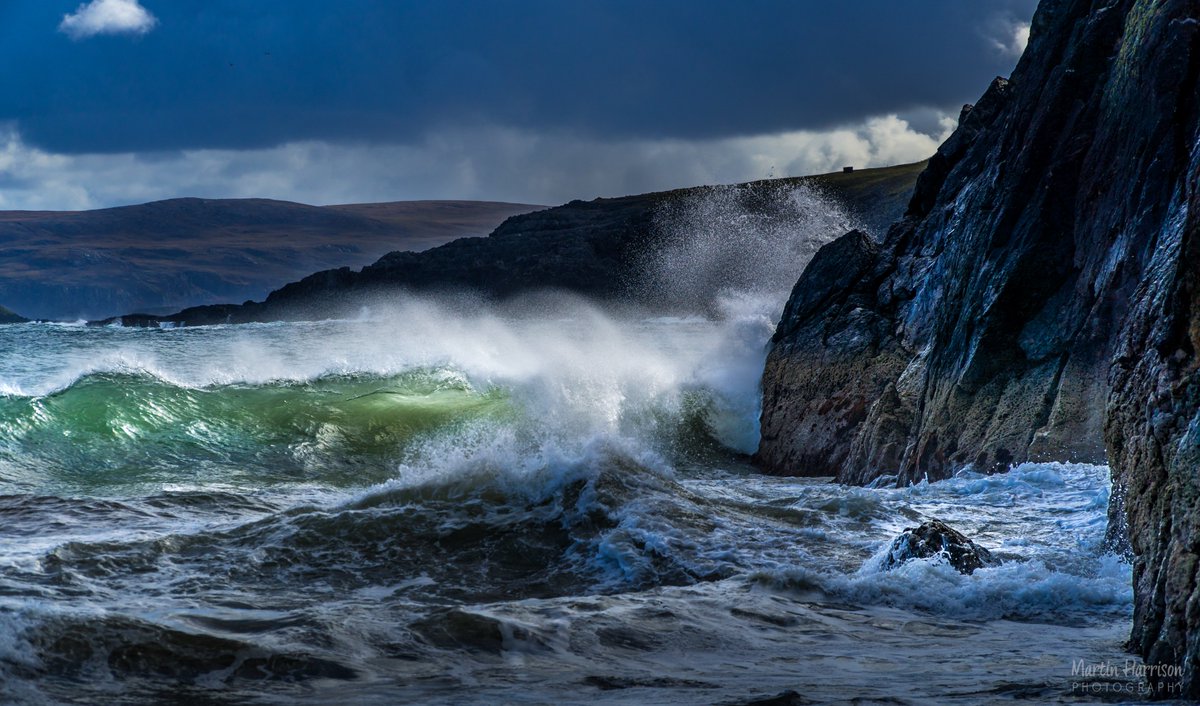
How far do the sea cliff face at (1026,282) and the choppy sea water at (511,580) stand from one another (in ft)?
3.13

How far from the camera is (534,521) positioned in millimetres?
9492

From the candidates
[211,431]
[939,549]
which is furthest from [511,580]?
[211,431]

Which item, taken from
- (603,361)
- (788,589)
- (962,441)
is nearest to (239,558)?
(788,589)

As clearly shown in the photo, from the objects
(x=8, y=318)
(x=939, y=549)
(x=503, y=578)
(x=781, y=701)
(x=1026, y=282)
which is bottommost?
(x=503, y=578)

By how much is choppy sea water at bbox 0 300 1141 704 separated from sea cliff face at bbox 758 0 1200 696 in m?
0.95

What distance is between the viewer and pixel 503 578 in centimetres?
810

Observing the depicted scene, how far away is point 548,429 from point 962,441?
8.75 m

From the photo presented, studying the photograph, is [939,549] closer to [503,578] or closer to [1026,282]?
[503,578]

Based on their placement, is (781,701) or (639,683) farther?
(639,683)

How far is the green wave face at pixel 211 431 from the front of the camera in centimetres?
1480

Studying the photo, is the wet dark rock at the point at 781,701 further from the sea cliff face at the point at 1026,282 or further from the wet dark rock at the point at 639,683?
the sea cliff face at the point at 1026,282

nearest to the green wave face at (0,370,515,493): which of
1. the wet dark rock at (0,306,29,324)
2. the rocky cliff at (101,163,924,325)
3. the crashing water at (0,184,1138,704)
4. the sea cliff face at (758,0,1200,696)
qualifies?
the crashing water at (0,184,1138,704)

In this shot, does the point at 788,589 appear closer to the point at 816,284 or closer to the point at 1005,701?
the point at 1005,701

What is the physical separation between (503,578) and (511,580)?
0.09m
